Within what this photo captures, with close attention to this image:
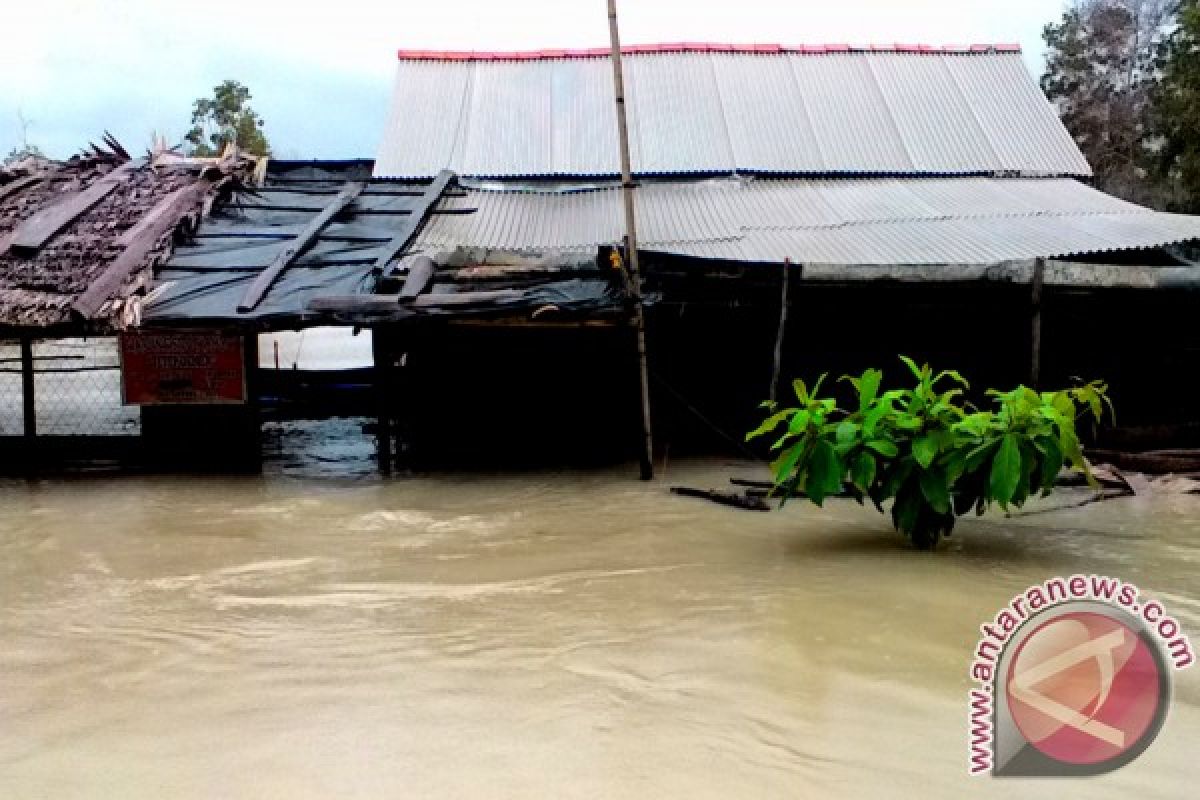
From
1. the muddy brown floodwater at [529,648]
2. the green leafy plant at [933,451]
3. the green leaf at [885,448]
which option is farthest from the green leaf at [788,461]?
the muddy brown floodwater at [529,648]

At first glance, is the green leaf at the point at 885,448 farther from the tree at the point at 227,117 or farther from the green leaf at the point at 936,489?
the tree at the point at 227,117

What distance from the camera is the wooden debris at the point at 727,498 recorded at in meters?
6.34

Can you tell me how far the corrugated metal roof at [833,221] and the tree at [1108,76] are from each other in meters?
10.1

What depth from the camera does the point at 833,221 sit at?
8.64 metres

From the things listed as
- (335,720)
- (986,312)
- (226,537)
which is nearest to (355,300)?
(226,537)

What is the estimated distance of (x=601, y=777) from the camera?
2.85 m

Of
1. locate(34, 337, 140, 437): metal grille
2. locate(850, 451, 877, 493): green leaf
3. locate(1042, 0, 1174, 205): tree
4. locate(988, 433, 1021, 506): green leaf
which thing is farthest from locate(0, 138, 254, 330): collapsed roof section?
locate(1042, 0, 1174, 205): tree

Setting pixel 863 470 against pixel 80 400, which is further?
pixel 80 400

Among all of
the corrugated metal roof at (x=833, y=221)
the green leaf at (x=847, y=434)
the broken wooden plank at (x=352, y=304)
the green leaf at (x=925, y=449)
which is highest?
the corrugated metal roof at (x=833, y=221)

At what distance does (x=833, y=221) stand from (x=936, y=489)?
4333 millimetres

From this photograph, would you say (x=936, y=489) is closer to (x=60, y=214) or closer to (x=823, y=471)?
(x=823, y=471)

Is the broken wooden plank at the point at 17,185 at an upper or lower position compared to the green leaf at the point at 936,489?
upper

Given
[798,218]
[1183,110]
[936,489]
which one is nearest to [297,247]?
[798,218]

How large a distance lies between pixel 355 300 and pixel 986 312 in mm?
4814
